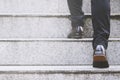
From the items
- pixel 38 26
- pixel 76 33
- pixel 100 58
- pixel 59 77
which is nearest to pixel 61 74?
pixel 59 77

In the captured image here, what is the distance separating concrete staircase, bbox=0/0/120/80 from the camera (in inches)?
92.9

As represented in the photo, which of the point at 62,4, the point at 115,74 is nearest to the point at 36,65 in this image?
the point at 115,74

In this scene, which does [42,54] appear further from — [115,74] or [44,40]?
[115,74]

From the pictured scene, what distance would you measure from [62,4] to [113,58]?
901mm

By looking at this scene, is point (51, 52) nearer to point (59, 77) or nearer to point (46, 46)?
point (46, 46)

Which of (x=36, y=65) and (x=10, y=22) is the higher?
(x=10, y=22)

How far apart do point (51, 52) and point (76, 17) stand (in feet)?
1.25

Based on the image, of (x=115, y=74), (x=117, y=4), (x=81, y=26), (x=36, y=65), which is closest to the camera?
(x=115, y=74)

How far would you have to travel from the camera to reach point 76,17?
116 inches

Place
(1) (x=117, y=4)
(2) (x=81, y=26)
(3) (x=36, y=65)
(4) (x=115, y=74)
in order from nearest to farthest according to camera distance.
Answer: (4) (x=115, y=74) → (3) (x=36, y=65) → (2) (x=81, y=26) → (1) (x=117, y=4)

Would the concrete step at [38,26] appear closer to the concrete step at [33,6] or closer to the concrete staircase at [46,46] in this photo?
the concrete staircase at [46,46]

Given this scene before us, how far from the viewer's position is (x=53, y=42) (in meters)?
2.78

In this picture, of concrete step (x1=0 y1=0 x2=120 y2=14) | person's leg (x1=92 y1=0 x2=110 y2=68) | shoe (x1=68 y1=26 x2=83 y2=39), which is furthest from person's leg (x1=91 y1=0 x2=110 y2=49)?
concrete step (x1=0 y1=0 x2=120 y2=14)

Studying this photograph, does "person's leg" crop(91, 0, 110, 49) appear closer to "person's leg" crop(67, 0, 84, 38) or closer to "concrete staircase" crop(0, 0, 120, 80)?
"concrete staircase" crop(0, 0, 120, 80)
